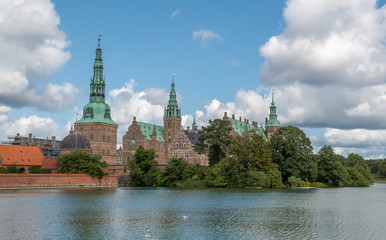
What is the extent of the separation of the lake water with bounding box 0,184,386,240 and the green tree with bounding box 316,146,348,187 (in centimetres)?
A: 3379

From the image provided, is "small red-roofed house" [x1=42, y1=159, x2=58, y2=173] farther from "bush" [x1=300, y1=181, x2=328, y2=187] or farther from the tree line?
"bush" [x1=300, y1=181, x2=328, y2=187]

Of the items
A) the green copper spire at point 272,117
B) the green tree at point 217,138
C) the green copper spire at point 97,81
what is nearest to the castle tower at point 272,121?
the green copper spire at point 272,117

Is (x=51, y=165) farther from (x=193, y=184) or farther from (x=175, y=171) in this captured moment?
(x=193, y=184)

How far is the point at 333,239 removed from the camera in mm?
23453

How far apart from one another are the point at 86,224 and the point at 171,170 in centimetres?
4447

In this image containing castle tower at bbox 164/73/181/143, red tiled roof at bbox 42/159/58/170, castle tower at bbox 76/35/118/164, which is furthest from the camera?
castle tower at bbox 164/73/181/143

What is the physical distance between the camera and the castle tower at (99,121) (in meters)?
113

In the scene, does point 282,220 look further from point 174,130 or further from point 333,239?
point 174,130

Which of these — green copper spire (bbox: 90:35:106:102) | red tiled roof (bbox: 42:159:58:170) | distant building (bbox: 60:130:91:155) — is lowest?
red tiled roof (bbox: 42:159:58:170)

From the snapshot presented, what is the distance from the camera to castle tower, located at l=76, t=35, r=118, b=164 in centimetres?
11331

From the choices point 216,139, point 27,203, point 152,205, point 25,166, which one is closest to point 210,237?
point 152,205

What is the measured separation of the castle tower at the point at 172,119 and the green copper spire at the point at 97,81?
63.0 ft

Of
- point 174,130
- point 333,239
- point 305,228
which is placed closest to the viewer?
point 333,239

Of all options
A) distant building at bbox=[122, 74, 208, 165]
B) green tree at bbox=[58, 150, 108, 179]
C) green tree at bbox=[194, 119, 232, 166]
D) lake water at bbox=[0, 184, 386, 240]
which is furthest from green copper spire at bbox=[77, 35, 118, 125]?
lake water at bbox=[0, 184, 386, 240]
